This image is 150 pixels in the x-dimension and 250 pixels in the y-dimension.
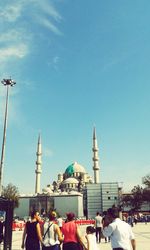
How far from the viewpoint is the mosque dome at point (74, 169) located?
10000 centimetres

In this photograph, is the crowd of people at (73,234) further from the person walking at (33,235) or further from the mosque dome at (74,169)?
the mosque dome at (74,169)

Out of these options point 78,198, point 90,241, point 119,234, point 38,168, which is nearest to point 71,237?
point 90,241

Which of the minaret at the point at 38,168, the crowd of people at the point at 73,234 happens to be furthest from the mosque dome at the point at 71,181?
the crowd of people at the point at 73,234

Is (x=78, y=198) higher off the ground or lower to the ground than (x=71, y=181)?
lower

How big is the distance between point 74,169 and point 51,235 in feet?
312

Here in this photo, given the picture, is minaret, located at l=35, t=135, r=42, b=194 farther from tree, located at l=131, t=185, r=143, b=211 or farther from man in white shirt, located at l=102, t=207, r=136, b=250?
man in white shirt, located at l=102, t=207, r=136, b=250

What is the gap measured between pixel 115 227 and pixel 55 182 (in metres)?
97.9

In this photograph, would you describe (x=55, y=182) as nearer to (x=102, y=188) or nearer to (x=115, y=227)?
(x=102, y=188)

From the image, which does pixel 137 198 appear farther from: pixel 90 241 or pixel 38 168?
pixel 90 241

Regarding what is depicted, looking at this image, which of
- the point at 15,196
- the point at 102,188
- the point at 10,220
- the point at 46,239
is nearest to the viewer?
the point at 46,239

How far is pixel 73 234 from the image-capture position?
6.19 meters

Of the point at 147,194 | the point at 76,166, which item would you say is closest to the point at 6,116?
the point at 147,194

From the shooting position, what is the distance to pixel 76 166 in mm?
102188

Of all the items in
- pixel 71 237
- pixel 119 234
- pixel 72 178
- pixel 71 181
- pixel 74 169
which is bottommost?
pixel 71 237
